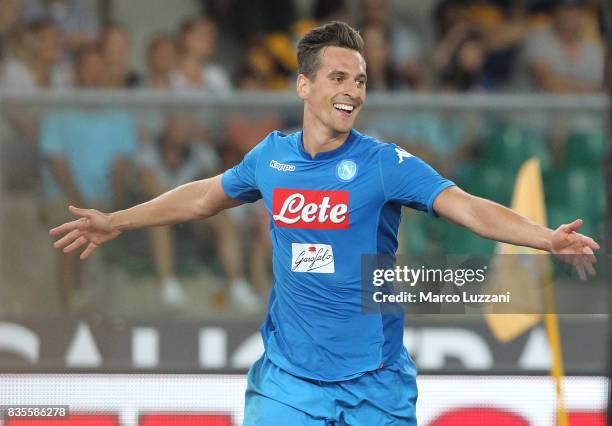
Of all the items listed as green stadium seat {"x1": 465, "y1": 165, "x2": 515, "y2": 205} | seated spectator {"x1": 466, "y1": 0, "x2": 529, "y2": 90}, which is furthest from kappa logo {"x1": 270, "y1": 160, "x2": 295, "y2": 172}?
seated spectator {"x1": 466, "y1": 0, "x2": 529, "y2": 90}

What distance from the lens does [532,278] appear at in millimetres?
6145

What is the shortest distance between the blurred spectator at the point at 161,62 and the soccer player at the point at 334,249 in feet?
16.4

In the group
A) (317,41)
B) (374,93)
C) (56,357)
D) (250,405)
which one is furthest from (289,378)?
(374,93)

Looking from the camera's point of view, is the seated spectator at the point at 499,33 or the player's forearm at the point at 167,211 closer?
the player's forearm at the point at 167,211

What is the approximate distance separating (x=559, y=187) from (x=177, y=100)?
2814 millimetres

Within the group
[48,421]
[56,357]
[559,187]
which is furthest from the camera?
[559,187]

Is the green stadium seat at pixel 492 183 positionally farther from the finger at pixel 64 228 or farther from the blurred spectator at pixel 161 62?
the finger at pixel 64 228

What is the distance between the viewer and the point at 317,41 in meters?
4.84

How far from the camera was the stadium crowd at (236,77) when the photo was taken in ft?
26.6

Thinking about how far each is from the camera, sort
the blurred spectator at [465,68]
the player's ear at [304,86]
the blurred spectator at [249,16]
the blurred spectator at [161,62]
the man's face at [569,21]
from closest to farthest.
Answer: the player's ear at [304,86], the blurred spectator at [161,62], the blurred spectator at [465,68], the man's face at [569,21], the blurred spectator at [249,16]

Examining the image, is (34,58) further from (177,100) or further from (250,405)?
(250,405)

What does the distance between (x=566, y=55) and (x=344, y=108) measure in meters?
5.86

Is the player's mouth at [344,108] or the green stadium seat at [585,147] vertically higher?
the green stadium seat at [585,147]

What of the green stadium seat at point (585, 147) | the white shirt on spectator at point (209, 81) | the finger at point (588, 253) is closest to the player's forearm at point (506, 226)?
the finger at point (588, 253)
